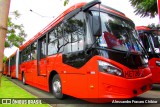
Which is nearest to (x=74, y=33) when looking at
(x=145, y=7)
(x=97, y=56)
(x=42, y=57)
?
(x=97, y=56)

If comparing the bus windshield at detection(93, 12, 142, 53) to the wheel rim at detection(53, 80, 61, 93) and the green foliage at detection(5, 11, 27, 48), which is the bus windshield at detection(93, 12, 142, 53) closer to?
the wheel rim at detection(53, 80, 61, 93)

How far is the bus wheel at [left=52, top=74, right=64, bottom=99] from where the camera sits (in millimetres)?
7159

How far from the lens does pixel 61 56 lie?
6.89 m

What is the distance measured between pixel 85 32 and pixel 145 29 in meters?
4.48

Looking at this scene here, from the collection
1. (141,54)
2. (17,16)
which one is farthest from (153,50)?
(17,16)

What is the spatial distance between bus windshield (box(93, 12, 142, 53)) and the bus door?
3480mm

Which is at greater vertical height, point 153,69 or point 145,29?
point 145,29

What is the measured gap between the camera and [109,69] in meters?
5.11

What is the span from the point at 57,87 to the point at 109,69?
2.75 m

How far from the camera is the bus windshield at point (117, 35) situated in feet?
18.1

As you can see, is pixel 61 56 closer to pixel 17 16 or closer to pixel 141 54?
pixel 141 54

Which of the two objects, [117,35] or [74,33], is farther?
[74,33]

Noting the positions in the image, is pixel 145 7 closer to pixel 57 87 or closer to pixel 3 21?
pixel 57 87

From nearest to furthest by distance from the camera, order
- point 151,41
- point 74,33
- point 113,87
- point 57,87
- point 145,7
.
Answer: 1. point 113,87
2. point 74,33
3. point 57,87
4. point 151,41
5. point 145,7
